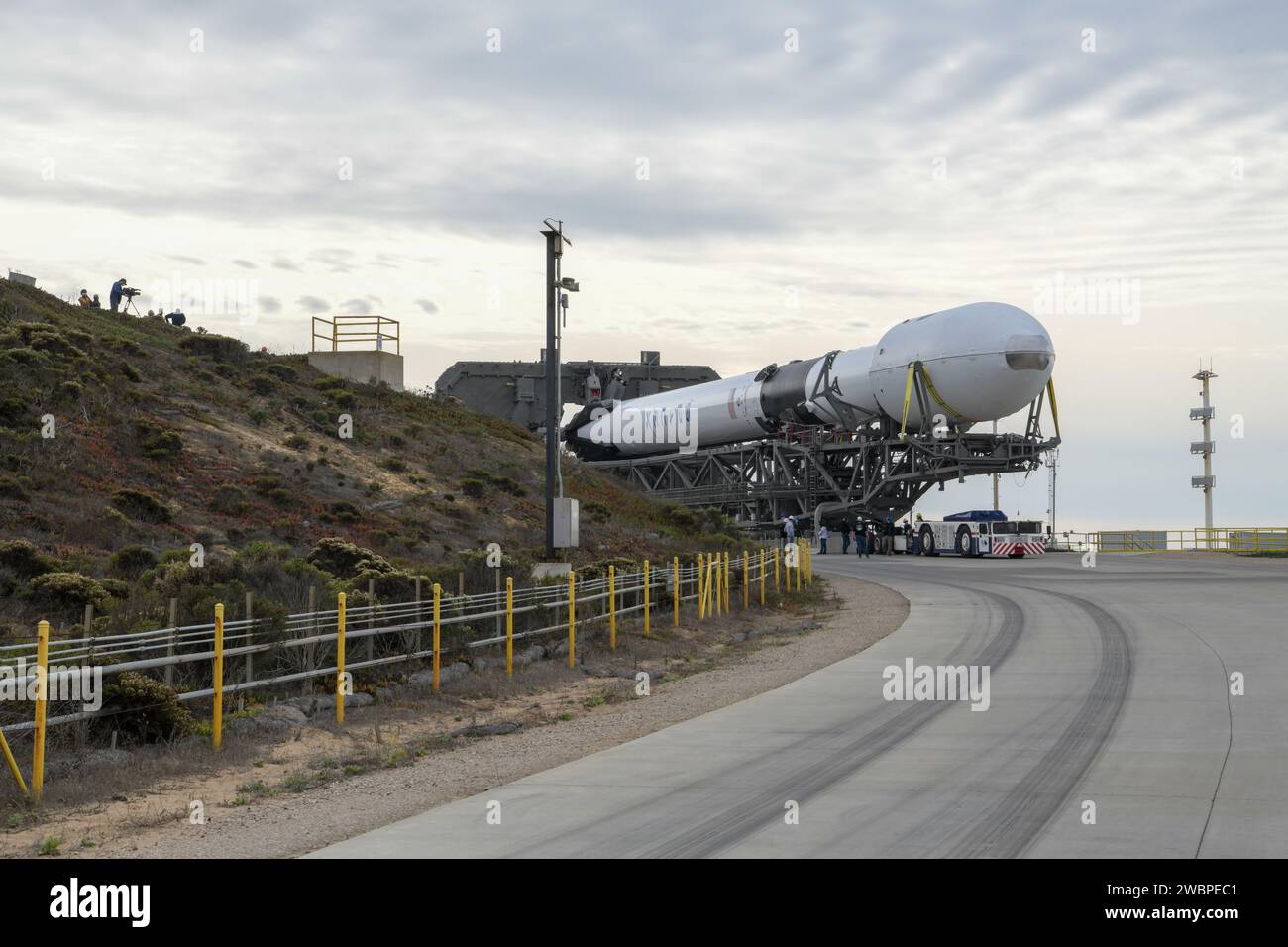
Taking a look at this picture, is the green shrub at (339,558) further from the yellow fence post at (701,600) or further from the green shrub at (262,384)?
the green shrub at (262,384)

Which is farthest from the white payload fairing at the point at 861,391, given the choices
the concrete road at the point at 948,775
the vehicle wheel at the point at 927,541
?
the concrete road at the point at 948,775

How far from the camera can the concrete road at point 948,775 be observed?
7457 mm

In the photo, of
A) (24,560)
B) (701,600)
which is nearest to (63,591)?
(24,560)

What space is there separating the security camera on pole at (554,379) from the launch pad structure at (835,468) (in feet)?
95.4

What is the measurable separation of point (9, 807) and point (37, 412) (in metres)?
21.8

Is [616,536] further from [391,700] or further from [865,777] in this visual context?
[865,777]

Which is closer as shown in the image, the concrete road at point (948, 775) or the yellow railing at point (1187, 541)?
the concrete road at point (948, 775)

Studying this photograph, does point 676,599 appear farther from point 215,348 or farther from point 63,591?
point 215,348

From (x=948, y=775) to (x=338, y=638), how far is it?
651 centimetres

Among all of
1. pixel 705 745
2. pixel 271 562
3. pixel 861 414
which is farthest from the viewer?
pixel 861 414

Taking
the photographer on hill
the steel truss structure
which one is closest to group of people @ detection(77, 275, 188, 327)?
the photographer on hill

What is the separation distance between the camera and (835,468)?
56.7 m
